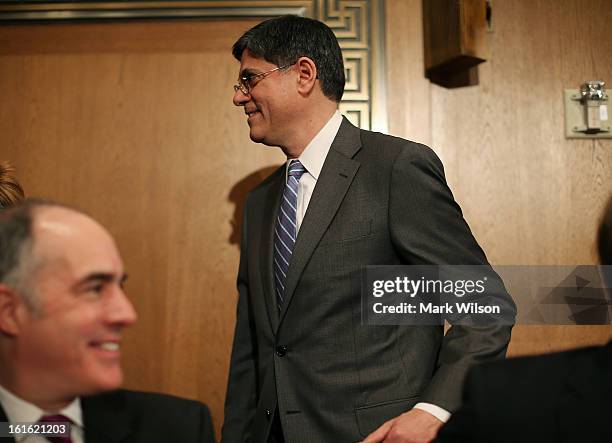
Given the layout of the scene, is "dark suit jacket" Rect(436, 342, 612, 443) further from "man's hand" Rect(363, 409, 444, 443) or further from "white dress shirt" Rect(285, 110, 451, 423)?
"white dress shirt" Rect(285, 110, 451, 423)

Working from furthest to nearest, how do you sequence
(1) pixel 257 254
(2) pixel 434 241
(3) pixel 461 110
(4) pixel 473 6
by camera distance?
(3) pixel 461 110
(4) pixel 473 6
(1) pixel 257 254
(2) pixel 434 241

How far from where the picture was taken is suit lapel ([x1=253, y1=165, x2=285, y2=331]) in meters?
1.61

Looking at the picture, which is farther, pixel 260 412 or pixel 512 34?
pixel 512 34

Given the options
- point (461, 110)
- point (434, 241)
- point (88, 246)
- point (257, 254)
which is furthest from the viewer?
point (461, 110)

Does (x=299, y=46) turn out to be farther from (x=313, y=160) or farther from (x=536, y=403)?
(x=536, y=403)

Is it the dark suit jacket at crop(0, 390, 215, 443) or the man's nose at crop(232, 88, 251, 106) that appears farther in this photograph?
the man's nose at crop(232, 88, 251, 106)

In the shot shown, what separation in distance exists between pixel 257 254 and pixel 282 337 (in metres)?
0.24

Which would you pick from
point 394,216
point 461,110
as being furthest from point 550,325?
point 394,216

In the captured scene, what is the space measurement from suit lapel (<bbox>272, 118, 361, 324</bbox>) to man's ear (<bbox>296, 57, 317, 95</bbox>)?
16 centimetres

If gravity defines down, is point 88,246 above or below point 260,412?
above

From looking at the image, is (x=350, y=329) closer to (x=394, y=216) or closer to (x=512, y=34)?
(x=394, y=216)

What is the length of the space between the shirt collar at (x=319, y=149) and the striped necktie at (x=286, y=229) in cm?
2

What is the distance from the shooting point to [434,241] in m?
1.52

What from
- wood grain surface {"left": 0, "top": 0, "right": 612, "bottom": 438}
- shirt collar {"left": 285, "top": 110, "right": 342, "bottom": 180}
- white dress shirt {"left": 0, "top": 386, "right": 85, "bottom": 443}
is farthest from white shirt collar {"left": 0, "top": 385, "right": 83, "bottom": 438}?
wood grain surface {"left": 0, "top": 0, "right": 612, "bottom": 438}
